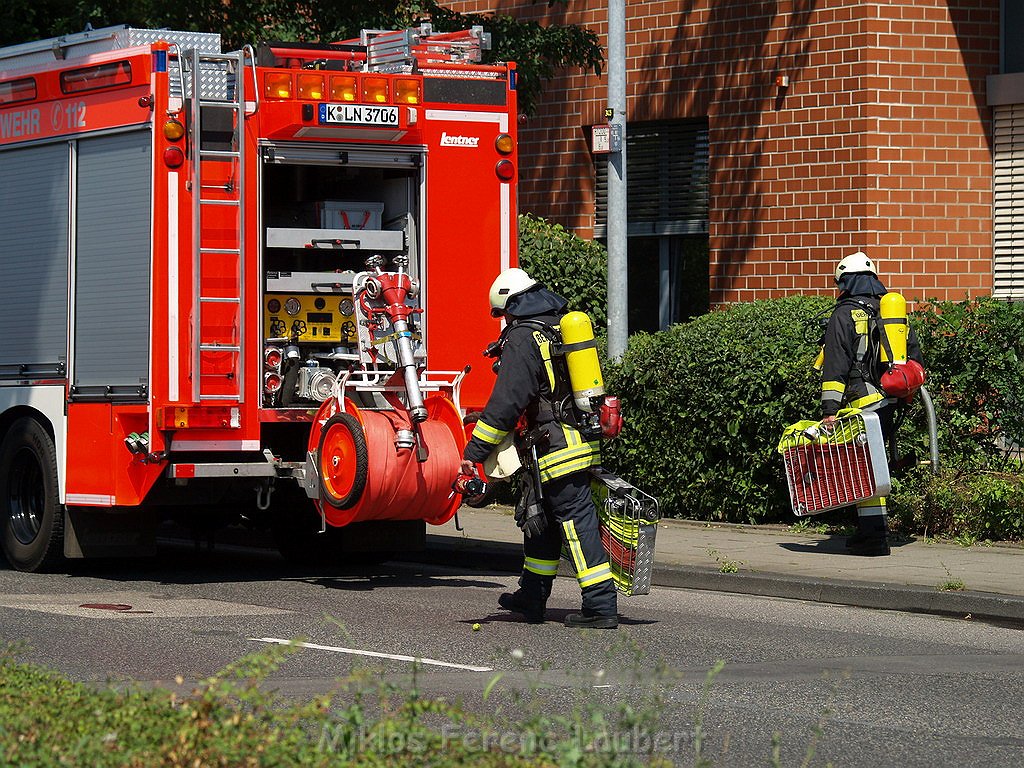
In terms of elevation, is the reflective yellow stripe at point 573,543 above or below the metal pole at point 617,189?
below

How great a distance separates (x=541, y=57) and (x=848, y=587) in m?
7.77

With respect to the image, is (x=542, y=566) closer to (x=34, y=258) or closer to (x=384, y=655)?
(x=384, y=655)

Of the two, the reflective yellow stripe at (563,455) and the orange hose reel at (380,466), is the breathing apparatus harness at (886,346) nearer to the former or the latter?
the orange hose reel at (380,466)

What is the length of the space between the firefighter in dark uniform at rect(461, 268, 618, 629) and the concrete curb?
1.85 m

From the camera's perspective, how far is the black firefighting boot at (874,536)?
11.7 metres

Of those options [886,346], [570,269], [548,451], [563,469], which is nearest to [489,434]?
[548,451]

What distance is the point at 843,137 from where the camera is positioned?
16.4m

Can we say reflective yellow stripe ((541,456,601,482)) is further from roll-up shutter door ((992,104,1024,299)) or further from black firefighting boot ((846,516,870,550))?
roll-up shutter door ((992,104,1024,299))

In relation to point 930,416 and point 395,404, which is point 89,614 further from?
point 930,416

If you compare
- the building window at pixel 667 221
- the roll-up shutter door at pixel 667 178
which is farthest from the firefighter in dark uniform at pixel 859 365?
the roll-up shutter door at pixel 667 178

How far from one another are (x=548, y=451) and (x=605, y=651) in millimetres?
1272

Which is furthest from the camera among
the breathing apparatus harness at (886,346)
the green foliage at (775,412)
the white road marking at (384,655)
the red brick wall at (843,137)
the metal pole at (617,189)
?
the red brick wall at (843,137)

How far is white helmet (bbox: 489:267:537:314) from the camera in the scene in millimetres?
9547

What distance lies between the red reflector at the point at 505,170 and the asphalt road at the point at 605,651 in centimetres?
269
